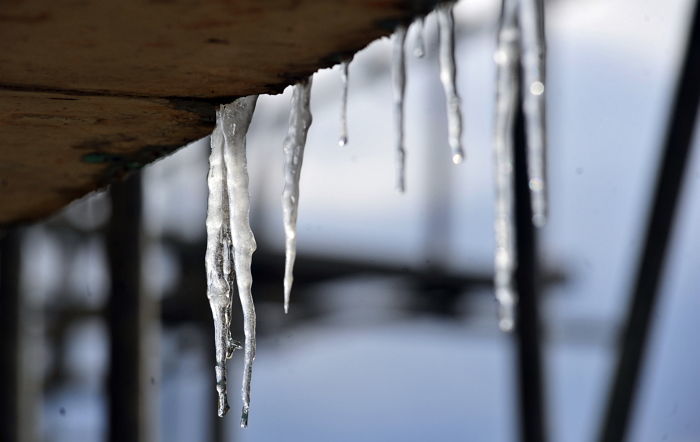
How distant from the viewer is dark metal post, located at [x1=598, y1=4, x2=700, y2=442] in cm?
338

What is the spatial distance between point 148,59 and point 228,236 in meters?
0.75

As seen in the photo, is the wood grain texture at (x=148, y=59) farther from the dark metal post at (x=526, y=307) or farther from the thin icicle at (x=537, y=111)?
the dark metal post at (x=526, y=307)

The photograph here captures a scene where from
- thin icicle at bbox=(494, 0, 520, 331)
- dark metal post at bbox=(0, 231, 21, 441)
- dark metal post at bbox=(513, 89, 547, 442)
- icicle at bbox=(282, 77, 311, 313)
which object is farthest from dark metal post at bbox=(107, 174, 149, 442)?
thin icicle at bbox=(494, 0, 520, 331)

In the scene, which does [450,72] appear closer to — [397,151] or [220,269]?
[397,151]

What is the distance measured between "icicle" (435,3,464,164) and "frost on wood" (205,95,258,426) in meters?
0.32

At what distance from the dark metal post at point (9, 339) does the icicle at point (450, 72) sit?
354 centimetres

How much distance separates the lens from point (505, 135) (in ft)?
5.20

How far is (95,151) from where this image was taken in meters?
1.83

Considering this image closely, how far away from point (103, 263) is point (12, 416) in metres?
0.97

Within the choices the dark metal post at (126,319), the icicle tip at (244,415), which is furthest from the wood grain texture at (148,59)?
the dark metal post at (126,319)

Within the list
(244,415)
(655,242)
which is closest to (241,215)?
(244,415)

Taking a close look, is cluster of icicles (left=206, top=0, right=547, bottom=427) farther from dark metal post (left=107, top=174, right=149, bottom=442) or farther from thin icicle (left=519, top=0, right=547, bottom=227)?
dark metal post (left=107, top=174, right=149, bottom=442)

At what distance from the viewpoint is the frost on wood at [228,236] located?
5.59 feet

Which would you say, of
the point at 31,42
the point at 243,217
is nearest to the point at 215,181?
the point at 243,217
